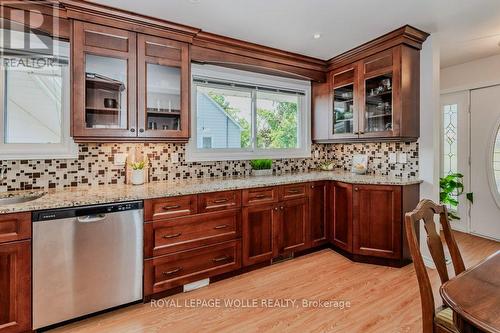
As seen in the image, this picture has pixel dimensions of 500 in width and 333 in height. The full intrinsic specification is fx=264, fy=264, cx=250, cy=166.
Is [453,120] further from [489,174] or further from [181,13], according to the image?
[181,13]

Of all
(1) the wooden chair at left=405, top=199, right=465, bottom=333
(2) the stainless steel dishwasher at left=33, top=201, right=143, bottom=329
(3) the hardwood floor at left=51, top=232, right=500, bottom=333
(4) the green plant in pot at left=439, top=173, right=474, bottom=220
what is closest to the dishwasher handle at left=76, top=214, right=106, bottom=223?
(2) the stainless steel dishwasher at left=33, top=201, right=143, bottom=329

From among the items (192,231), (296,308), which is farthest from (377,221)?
(192,231)

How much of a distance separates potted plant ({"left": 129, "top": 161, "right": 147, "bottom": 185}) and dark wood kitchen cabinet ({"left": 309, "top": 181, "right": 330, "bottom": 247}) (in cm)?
186

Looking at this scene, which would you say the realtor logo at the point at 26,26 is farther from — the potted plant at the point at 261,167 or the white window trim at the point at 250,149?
the potted plant at the point at 261,167

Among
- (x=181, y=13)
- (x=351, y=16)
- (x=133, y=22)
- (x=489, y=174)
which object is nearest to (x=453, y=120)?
(x=489, y=174)

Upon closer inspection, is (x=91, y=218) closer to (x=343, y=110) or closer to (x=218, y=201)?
(x=218, y=201)

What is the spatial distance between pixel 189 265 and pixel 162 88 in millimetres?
1658

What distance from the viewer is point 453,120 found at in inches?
156

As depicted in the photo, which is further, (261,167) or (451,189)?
(451,189)

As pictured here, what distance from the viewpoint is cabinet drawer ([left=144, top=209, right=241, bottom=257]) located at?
2.18 m

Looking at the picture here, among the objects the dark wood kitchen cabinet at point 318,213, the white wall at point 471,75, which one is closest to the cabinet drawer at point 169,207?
the dark wood kitchen cabinet at point 318,213

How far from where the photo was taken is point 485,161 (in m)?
3.62

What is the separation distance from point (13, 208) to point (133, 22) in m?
1.74

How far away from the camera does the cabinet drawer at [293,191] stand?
2.90 metres
